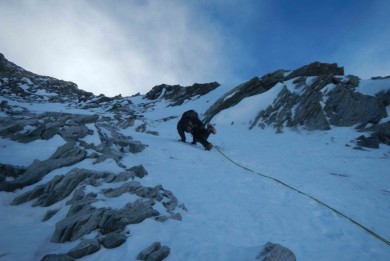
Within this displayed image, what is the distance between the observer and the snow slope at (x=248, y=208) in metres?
6.94

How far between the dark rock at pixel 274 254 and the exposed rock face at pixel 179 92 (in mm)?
55431

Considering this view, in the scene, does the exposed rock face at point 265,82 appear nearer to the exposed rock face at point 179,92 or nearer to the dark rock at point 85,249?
the exposed rock face at point 179,92

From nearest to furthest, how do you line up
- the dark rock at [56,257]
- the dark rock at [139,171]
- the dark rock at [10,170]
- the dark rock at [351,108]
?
1. the dark rock at [56,257]
2. the dark rock at [10,170]
3. the dark rock at [139,171]
4. the dark rock at [351,108]

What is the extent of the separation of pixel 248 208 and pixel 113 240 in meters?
4.83

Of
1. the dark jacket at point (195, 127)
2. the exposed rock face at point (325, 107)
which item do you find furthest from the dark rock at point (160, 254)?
the exposed rock face at point (325, 107)

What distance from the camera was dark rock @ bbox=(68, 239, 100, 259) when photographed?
6.29 metres

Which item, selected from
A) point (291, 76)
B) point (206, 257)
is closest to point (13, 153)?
point (206, 257)

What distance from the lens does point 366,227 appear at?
8719 mm

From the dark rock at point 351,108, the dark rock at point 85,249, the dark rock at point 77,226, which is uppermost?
the dark rock at point 351,108

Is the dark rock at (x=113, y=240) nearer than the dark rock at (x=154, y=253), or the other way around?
the dark rock at (x=154, y=253)

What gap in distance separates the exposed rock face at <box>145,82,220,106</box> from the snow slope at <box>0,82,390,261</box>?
45.7m

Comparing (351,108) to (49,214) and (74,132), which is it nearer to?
(74,132)

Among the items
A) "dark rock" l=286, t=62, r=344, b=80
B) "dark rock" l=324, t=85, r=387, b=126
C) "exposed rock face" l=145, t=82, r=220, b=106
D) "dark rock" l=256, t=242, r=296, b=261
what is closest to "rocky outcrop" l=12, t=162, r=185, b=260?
"dark rock" l=256, t=242, r=296, b=261

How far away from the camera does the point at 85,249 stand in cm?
638
